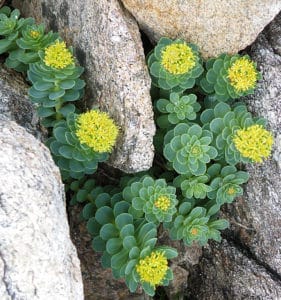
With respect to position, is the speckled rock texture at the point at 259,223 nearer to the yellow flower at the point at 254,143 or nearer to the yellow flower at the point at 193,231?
the yellow flower at the point at 254,143

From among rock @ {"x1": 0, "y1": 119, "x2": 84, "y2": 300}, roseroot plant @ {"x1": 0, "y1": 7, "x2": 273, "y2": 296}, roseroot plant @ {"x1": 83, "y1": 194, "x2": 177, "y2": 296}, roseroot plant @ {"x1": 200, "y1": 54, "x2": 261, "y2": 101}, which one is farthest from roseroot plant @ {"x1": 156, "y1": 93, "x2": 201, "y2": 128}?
rock @ {"x1": 0, "y1": 119, "x2": 84, "y2": 300}

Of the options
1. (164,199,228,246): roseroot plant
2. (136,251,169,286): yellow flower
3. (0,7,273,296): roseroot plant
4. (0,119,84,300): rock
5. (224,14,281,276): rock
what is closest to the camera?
(0,119,84,300): rock

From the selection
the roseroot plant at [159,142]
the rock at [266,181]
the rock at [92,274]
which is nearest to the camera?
the roseroot plant at [159,142]

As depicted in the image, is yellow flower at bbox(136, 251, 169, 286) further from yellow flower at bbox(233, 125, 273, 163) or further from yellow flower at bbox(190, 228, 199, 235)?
yellow flower at bbox(233, 125, 273, 163)

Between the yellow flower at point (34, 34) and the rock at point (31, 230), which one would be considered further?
the yellow flower at point (34, 34)

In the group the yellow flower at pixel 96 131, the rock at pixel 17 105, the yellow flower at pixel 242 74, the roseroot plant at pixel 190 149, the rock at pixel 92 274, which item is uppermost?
the yellow flower at pixel 242 74

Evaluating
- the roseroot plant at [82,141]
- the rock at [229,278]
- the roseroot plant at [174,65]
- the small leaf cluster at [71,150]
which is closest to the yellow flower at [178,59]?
the roseroot plant at [174,65]

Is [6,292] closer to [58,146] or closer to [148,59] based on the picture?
[58,146]

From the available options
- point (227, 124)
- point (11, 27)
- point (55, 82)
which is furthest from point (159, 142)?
point (11, 27)
